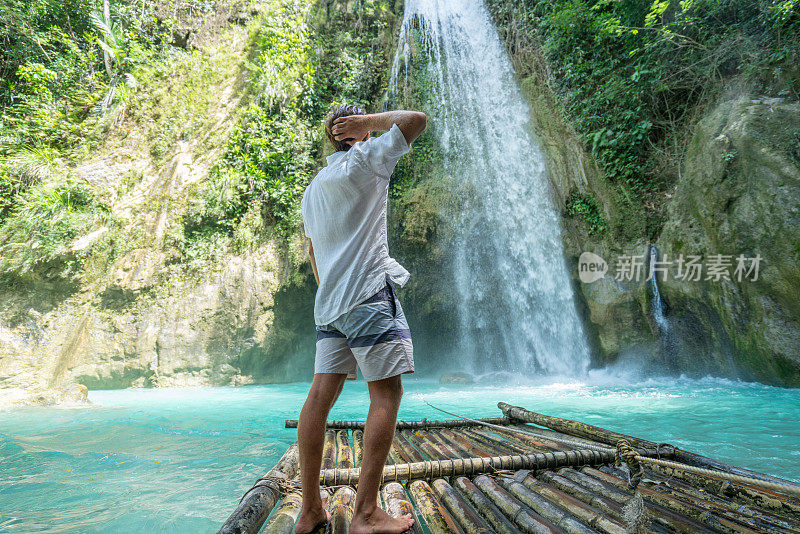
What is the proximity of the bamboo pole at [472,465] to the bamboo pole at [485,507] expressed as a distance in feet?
0.25

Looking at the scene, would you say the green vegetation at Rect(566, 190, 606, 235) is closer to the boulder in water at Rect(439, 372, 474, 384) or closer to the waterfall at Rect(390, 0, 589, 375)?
the waterfall at Rect(390, 0, 589, 375)

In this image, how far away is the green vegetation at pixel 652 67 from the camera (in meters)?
6.94

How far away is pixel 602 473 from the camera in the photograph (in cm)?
195

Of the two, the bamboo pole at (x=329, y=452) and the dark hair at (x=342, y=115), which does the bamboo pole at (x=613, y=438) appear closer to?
the bamboo pole at (x=329, y=452)

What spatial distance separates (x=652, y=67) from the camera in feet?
26.5

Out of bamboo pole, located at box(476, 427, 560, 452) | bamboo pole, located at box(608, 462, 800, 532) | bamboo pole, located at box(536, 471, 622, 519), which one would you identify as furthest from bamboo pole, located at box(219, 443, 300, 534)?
bamboo pole, located at box(608, 462, 800, 532)

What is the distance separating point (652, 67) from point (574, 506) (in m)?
9.06

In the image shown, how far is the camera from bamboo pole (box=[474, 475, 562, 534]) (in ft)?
4.58

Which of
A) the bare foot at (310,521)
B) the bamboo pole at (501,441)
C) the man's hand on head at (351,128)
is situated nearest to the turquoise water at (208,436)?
the bare foot at (310,521)

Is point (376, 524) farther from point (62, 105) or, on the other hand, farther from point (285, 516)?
point (62, 105)

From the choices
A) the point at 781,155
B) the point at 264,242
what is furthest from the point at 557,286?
the point at 264,242

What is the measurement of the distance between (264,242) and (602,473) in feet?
27.3

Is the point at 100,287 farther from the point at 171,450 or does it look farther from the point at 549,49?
the point at 549,49

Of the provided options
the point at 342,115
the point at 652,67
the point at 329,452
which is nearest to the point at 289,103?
the point at 652,67
